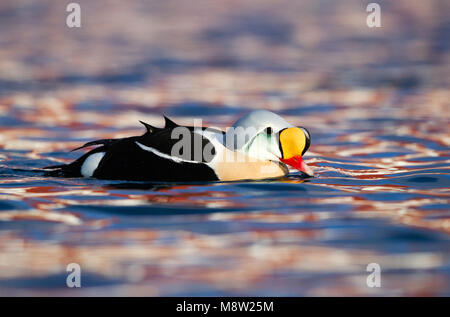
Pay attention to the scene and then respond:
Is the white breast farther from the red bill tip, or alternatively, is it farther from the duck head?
the red bill tip

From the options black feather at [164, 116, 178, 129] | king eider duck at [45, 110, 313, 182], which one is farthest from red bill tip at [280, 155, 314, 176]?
black feather at [164, 116, 178, 129]

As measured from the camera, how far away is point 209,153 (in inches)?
250

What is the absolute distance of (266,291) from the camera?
13.6 feet

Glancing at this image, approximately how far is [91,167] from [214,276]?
2571mm

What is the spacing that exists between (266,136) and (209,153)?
0.44 m

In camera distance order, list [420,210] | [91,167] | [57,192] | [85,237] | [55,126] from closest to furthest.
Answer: [85,237]
[420,210]
[57,192]
[91,167]
[55,126]

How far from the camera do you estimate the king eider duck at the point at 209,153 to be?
632 cm

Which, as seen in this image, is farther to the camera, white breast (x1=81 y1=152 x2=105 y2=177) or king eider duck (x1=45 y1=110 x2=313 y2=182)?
white breast (x1=81 y1=152 x2=105 y2=177)

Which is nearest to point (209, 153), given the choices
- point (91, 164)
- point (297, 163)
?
point (297, 163)

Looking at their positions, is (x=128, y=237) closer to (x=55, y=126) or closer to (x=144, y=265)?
(x=144, y=265)

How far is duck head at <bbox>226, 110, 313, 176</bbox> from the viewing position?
642cm

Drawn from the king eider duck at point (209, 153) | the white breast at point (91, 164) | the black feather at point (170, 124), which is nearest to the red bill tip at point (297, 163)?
the king eider duck at point (209, 153)
